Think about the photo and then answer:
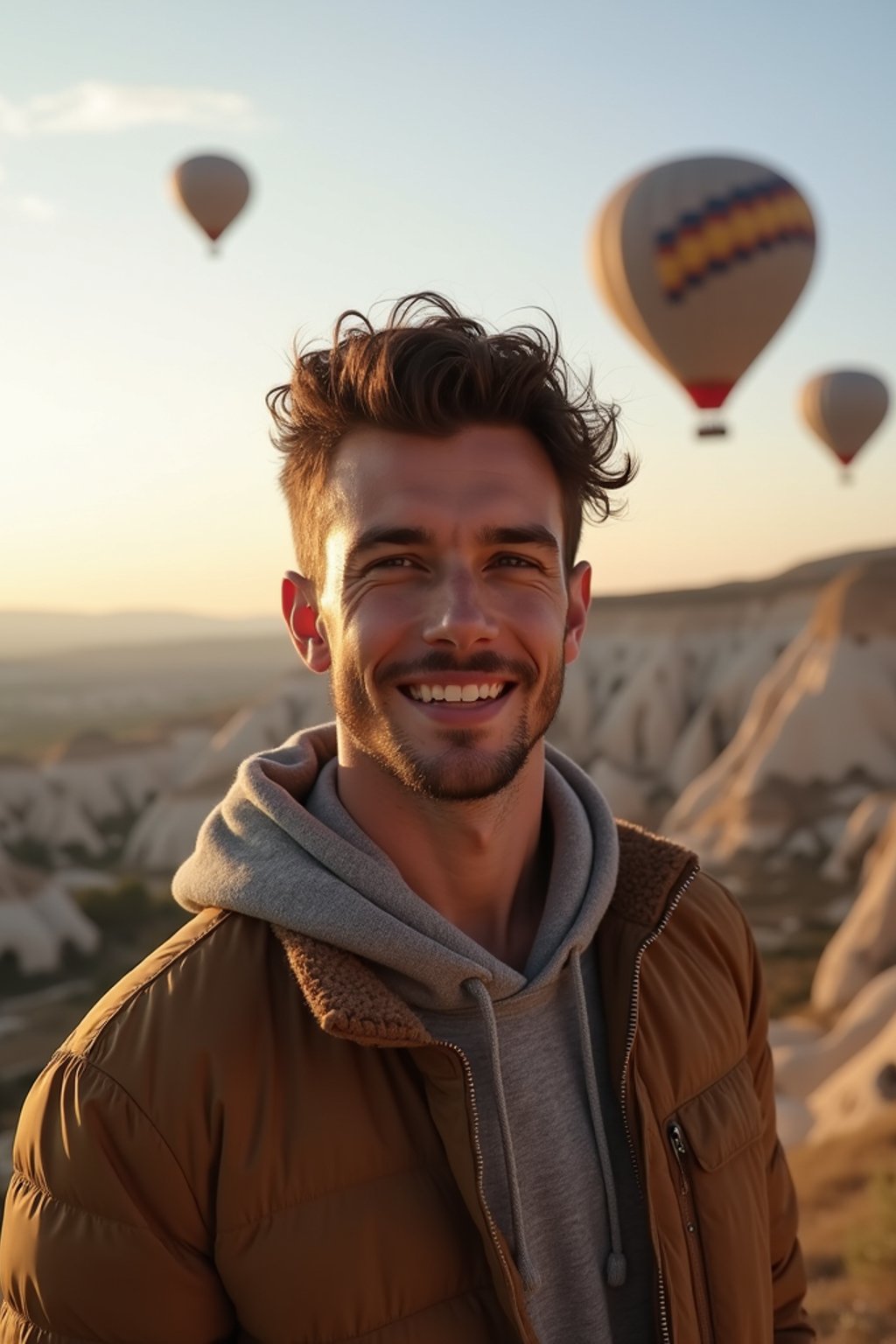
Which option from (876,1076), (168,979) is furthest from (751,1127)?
(876,1076)

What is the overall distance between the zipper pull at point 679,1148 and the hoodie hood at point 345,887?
347 mm

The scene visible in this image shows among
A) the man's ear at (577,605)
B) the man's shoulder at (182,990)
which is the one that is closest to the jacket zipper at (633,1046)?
the man's ear at (577,605)

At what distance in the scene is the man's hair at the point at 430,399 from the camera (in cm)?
224

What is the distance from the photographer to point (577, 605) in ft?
8.25

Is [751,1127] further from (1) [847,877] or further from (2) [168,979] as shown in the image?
(1) [847,877]

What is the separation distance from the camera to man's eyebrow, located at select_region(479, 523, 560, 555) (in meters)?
2.23

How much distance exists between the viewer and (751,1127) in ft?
7.86

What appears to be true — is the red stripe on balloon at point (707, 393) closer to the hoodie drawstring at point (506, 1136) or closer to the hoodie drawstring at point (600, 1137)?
the hoodie drawstring at point (600, 1137)

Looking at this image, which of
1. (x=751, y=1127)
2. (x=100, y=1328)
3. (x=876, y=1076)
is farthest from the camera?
(x=876, y=1076)

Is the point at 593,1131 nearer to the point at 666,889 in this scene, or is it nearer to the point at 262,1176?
the point at 666,889

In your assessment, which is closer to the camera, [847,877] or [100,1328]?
[100,1328]

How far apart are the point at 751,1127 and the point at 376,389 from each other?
4.99 ft

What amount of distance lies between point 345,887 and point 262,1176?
1.52 feet

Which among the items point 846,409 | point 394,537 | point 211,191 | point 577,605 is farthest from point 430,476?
point 211,191
